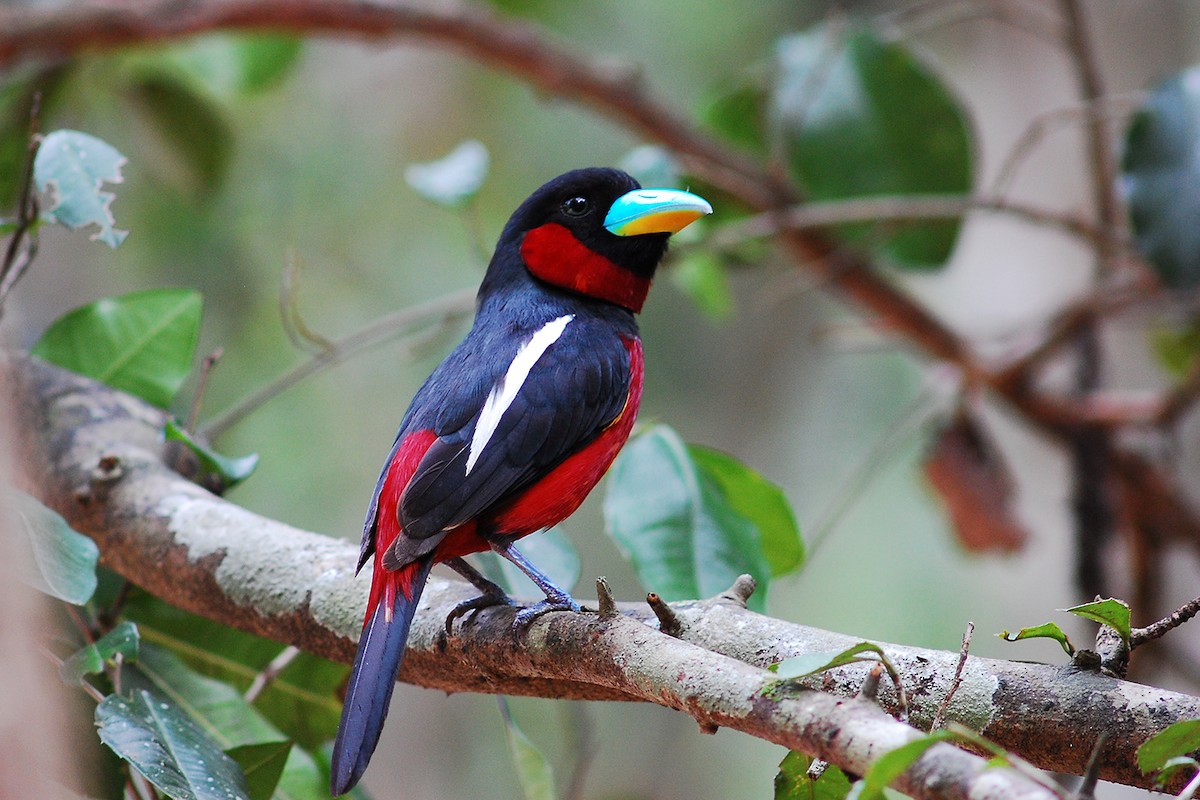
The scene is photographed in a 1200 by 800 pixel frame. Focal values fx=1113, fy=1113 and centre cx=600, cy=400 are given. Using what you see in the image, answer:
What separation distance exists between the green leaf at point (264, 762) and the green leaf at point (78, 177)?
3.24ft

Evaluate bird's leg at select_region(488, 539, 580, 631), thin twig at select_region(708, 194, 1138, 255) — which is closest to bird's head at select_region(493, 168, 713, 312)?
bird's leg at select_region(488, 539, 580, 631)

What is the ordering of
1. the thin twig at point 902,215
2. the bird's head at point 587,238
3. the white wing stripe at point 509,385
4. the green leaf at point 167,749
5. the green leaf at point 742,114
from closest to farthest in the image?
1. the green leaf at point 167,749
2. the white wing stripe at point 509,385
3. the bird's head at point 587,238
4. the thin twig at point 902,215
5. the green leaf at point 742,114

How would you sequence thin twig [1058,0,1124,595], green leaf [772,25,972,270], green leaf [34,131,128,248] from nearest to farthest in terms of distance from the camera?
green leaf [34,131,128,248] → thin twig [1058,0,1124,595] → green leaf [772,25,972,270]

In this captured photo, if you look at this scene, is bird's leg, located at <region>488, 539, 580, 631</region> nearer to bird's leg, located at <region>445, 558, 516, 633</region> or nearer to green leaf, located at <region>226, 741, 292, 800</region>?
bird's leg, located at <region>445, 558, 516, 633</region>

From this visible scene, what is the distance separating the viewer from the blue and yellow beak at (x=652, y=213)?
2.37 metres

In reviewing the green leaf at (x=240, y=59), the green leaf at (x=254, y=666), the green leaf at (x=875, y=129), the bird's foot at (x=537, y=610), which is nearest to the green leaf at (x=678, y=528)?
the bird's foot at (x=537, y=610)

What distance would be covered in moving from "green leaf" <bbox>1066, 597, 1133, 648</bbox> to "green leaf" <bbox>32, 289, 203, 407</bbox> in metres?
2.00

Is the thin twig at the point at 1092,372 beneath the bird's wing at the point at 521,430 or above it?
above

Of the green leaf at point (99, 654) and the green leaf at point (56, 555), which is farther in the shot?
the green leaf at point (99, 654)

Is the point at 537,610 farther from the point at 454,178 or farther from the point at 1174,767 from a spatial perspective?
the point at 454,178

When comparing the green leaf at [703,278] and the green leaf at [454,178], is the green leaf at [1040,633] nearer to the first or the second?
the green leaf at [454,178]

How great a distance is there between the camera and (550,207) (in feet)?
8.33

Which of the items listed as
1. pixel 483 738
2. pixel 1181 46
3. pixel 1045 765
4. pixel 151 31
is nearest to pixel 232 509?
pixel 1045 765

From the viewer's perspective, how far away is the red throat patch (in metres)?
2.51
